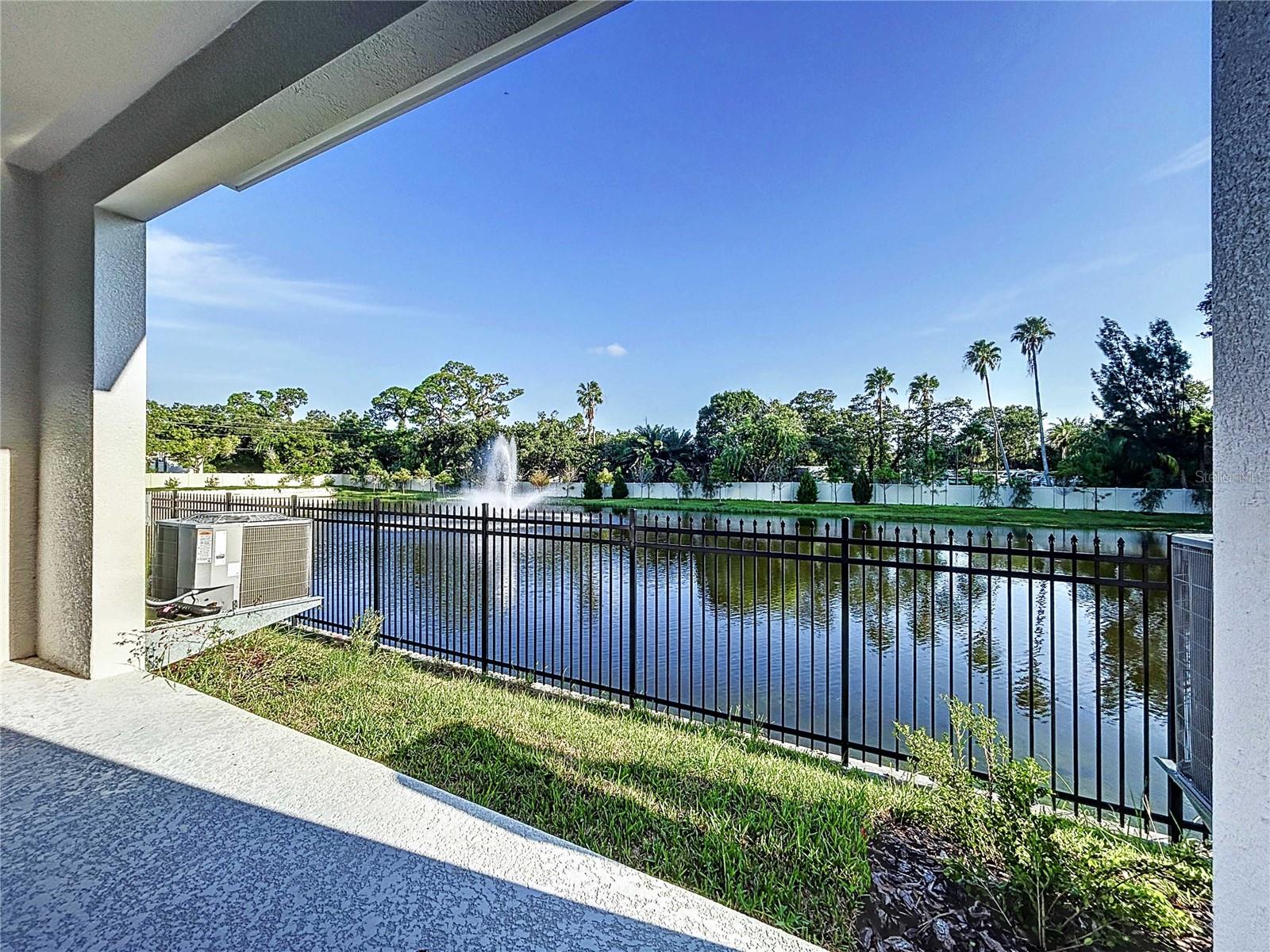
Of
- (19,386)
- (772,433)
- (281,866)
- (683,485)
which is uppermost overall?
(772,433)

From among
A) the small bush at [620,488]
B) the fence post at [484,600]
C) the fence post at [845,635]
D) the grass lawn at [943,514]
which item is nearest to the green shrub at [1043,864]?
the fence post at [845,635]

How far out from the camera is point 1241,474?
1013mm

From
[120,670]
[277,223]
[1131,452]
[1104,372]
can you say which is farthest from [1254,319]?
[1104,372]

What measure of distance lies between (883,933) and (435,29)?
345 centimetres

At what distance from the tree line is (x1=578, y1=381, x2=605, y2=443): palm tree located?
9 centimetres

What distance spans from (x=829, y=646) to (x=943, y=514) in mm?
18466

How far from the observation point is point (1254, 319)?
3.29ft

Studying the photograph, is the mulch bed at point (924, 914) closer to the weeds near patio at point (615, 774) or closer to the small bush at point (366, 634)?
the weeds near patio at point (615, 774)

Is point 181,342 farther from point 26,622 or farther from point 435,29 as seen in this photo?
point 435,29

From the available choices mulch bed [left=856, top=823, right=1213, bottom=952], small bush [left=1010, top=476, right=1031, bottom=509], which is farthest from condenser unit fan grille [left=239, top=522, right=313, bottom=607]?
small bush [left=1010, top=476, right=1031, bottom=509]

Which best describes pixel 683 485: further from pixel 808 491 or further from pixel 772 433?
pixel 808 491

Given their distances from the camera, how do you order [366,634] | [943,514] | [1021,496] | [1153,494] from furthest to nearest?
[1021,496] → [943,514] → [1153,494] → [366,634]

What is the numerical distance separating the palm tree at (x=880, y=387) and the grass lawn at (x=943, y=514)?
12.9 m

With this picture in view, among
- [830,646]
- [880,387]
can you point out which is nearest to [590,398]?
[880,387]
